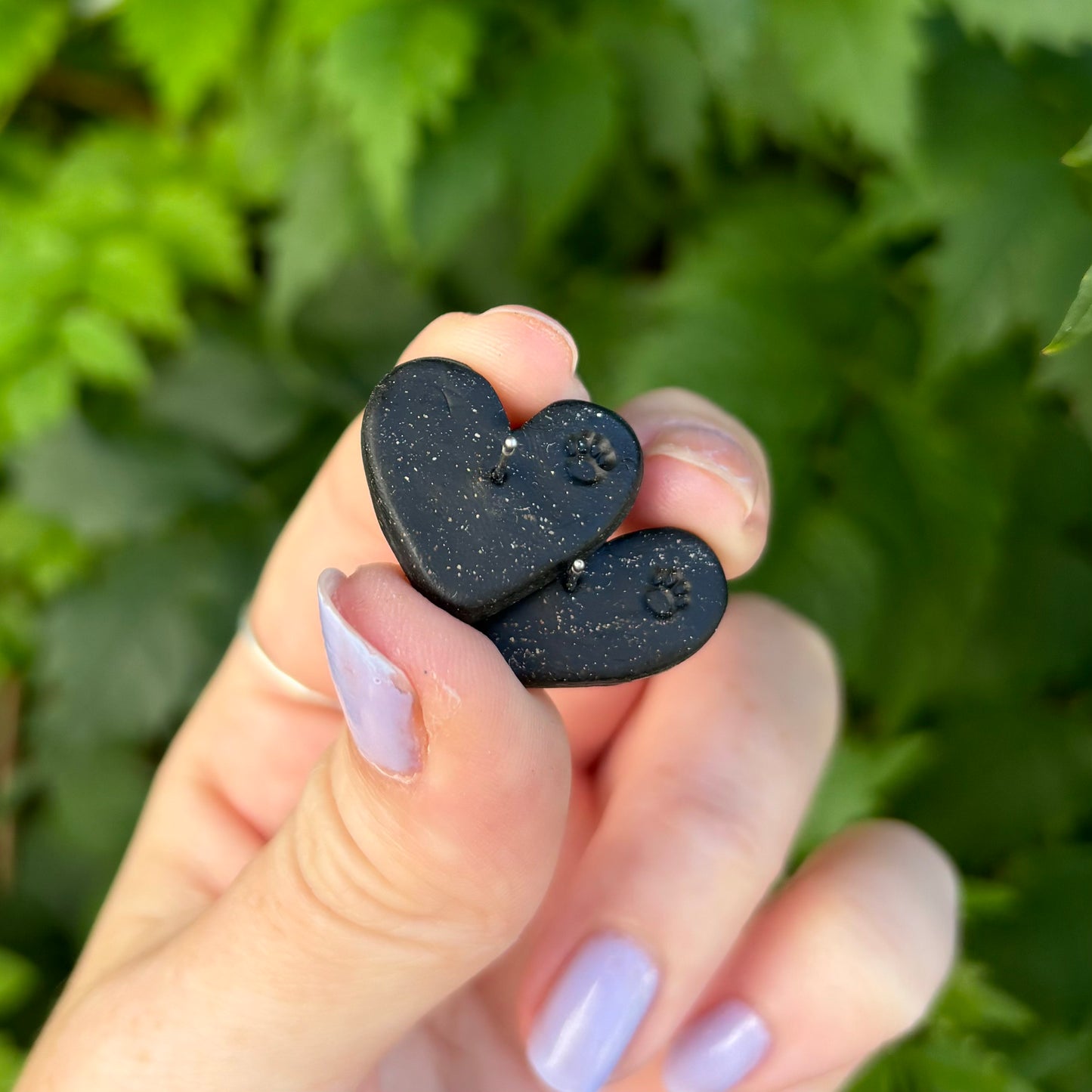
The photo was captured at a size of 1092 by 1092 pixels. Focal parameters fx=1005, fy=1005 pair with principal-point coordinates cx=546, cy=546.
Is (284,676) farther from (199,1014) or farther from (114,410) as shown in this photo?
(114,410)

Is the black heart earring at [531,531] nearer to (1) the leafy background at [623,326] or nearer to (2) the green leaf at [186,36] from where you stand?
(1) the leafy background at [623,326]

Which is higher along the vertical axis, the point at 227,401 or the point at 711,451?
the point at 711,451

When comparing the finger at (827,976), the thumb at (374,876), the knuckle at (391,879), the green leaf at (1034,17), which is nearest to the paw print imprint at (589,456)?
the thumb at (374,876)

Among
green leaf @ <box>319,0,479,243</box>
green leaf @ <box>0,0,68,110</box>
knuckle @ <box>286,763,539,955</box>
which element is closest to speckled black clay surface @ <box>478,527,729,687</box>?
knuckle @ <box>286,763,539,955</box>

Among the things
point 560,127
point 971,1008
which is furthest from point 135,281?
point 971,1008

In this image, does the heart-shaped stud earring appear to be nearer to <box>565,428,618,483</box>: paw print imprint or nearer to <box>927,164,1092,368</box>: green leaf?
<box>565,428,618,483</box>: paw print imprint

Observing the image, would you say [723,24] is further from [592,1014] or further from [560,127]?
[592,1014]
